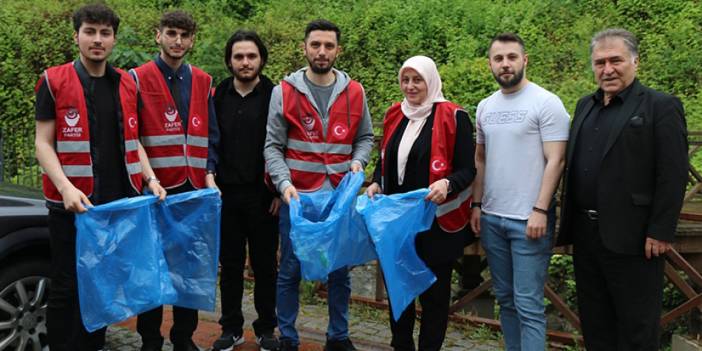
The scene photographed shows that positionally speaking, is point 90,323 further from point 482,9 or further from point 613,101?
point 482,9

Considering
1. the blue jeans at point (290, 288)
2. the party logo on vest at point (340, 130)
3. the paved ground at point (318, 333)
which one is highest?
the party logo on vest at point (340, 130)

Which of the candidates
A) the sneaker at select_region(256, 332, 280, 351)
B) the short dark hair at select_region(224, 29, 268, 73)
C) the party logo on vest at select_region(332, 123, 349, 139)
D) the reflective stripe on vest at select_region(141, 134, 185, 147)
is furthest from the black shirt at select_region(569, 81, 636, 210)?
the reflective stripe on vest at select_region(141, 134, 185, 147)

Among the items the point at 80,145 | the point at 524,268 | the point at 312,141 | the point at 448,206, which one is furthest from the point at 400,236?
the point at 80,145

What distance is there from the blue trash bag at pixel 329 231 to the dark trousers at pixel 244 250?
43cm

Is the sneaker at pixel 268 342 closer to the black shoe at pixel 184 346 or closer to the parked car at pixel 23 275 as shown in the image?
the black shoe at pixel 184 346

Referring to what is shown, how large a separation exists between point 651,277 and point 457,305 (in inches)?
90.0

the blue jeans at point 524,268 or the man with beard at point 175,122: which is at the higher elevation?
the man with beard at point 175,122

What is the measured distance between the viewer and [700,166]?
280 inches

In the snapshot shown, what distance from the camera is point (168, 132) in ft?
12.3

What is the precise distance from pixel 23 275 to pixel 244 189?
1.42 m

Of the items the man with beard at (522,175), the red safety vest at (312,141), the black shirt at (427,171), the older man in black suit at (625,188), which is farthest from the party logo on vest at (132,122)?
the older man in black suit at (625,188)

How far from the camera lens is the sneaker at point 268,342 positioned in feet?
13.6

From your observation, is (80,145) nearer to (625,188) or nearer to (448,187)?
(448,187)

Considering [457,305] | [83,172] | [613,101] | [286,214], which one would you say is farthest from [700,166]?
[83,172]
